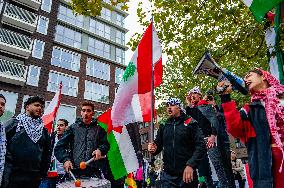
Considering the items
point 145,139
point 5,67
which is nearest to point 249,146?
point 5,67

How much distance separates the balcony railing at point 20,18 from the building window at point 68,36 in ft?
12.8

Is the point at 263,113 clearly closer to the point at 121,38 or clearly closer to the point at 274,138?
the point at 274,138

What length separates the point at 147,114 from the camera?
192 inches

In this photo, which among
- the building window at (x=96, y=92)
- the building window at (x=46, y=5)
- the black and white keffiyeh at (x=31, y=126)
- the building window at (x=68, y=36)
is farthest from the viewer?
the building window at (x=96, y=92)

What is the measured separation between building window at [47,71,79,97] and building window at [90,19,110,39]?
8.40 m

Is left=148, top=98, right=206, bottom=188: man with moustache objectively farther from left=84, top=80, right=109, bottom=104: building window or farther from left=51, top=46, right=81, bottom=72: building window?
left=84, top=80, right=109, bottom=104: building window

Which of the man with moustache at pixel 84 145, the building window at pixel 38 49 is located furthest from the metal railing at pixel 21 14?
the man with moustache at pixel 84 145

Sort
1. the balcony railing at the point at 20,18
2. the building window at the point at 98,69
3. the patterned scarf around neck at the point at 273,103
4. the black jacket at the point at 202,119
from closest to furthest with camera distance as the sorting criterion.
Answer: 1. the patterned scarf around neck at the point at 273,103
2. the black jacket at the point at 202,119
3. the balcony railing at the point at 20,18
4. the building window at the point at 98,69

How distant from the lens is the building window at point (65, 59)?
107ft

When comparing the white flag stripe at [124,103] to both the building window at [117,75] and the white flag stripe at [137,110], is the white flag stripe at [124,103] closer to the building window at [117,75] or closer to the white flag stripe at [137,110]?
the white flag stripe at [137,110]

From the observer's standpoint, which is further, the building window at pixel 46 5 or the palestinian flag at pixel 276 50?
the building window at pixel 46 5

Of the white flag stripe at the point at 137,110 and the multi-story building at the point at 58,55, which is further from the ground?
the multi-story building at the point at 58,55

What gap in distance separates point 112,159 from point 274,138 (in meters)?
2.83

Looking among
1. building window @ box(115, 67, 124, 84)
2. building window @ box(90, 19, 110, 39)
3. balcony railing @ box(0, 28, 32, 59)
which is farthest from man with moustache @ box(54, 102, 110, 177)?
building window @ box(90, 19, 110, 39)
